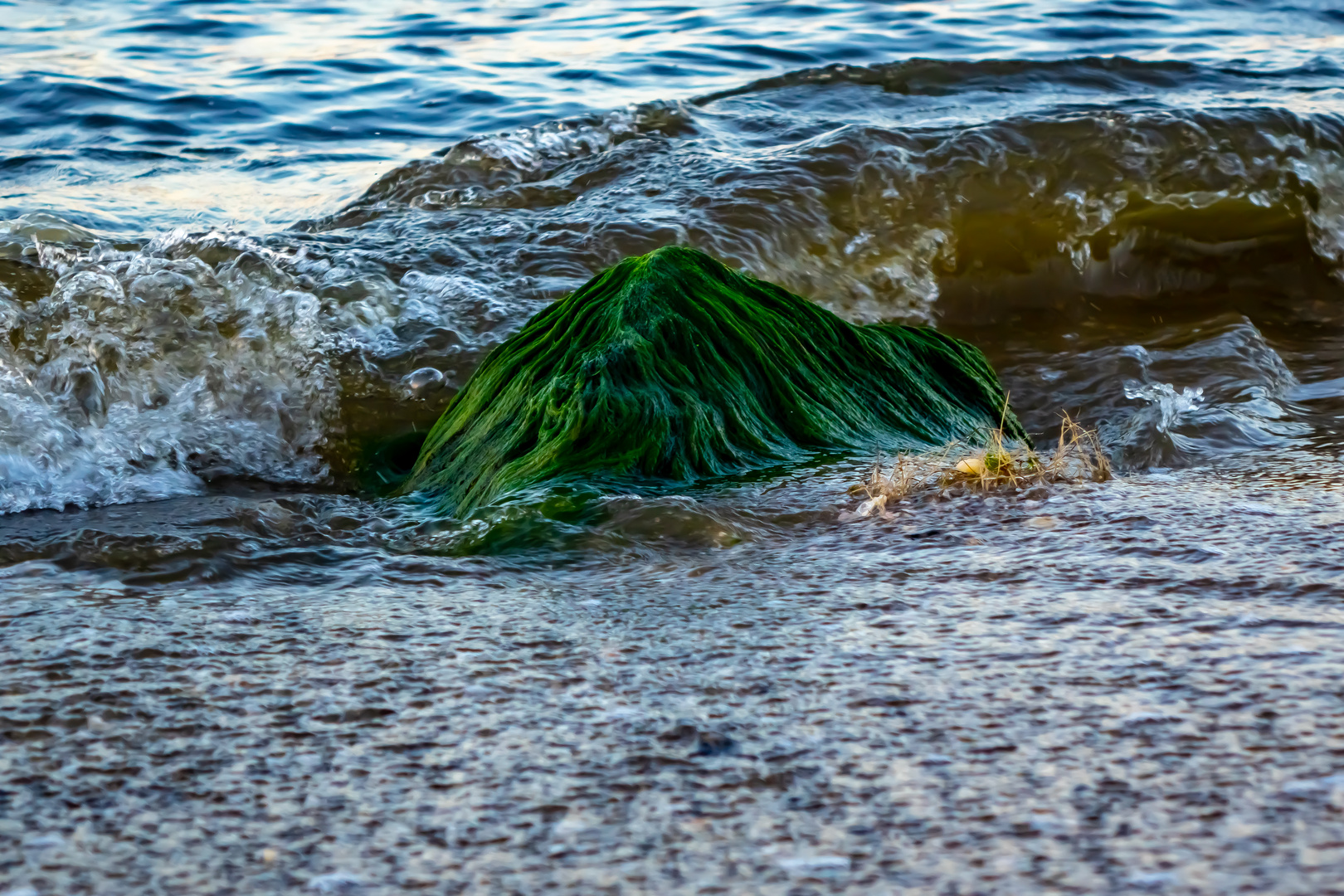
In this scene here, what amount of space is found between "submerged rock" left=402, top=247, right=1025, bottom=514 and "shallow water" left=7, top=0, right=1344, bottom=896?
22 centimetres

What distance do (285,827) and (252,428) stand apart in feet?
9.38

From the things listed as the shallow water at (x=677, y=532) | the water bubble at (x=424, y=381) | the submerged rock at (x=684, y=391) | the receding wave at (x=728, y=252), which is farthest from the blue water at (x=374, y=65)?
the submerged rock at (x=684, y=391)

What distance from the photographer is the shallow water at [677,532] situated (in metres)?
1.55

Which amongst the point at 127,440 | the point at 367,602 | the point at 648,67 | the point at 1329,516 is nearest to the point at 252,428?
the point at 127,440

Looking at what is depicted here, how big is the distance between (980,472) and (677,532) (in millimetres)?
709

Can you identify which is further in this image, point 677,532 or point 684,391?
point 684,391

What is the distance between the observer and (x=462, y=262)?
212 inches

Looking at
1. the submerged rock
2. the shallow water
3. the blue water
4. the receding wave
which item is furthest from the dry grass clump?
the blue water

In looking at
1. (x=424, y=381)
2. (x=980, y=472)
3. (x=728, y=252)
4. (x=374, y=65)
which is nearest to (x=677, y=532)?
(x=980, y=472)

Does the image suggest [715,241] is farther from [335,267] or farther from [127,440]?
[127,440]

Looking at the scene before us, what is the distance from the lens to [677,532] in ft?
8.72

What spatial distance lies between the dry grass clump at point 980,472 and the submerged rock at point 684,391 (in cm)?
42

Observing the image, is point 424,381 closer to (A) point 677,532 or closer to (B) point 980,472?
(A) point 677,532

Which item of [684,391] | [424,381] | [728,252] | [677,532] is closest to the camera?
[677,532]
